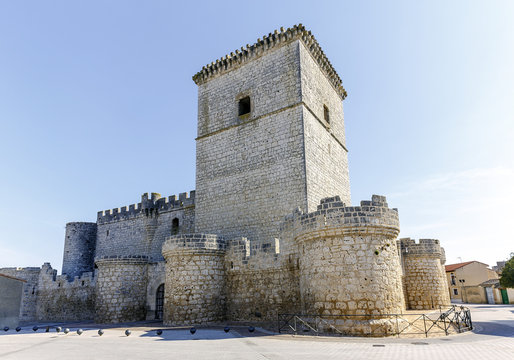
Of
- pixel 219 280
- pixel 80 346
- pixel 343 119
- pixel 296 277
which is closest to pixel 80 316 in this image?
pixel 219 280

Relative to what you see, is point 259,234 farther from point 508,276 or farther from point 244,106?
point 508,276

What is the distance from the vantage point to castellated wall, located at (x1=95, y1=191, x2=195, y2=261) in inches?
948

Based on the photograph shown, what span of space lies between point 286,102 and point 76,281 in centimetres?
1617

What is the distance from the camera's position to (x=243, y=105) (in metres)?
20.3

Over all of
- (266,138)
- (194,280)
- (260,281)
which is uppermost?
(266,138)

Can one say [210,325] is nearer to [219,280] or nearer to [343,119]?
[219,280]

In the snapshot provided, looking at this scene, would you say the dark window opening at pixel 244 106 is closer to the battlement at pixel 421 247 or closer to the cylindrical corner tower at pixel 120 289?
the cylindrical corner tower at pixel 120 289

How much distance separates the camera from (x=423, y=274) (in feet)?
58.9

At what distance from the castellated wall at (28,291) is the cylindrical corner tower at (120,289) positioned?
31.3ft

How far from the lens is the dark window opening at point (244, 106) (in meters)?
20.0

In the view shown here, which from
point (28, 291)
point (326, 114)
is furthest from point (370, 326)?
point (28, 291)

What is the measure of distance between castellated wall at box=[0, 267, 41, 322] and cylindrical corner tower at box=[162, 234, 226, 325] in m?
14.9

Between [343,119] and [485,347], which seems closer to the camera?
[485,347]

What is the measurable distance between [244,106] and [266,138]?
3.04 m
